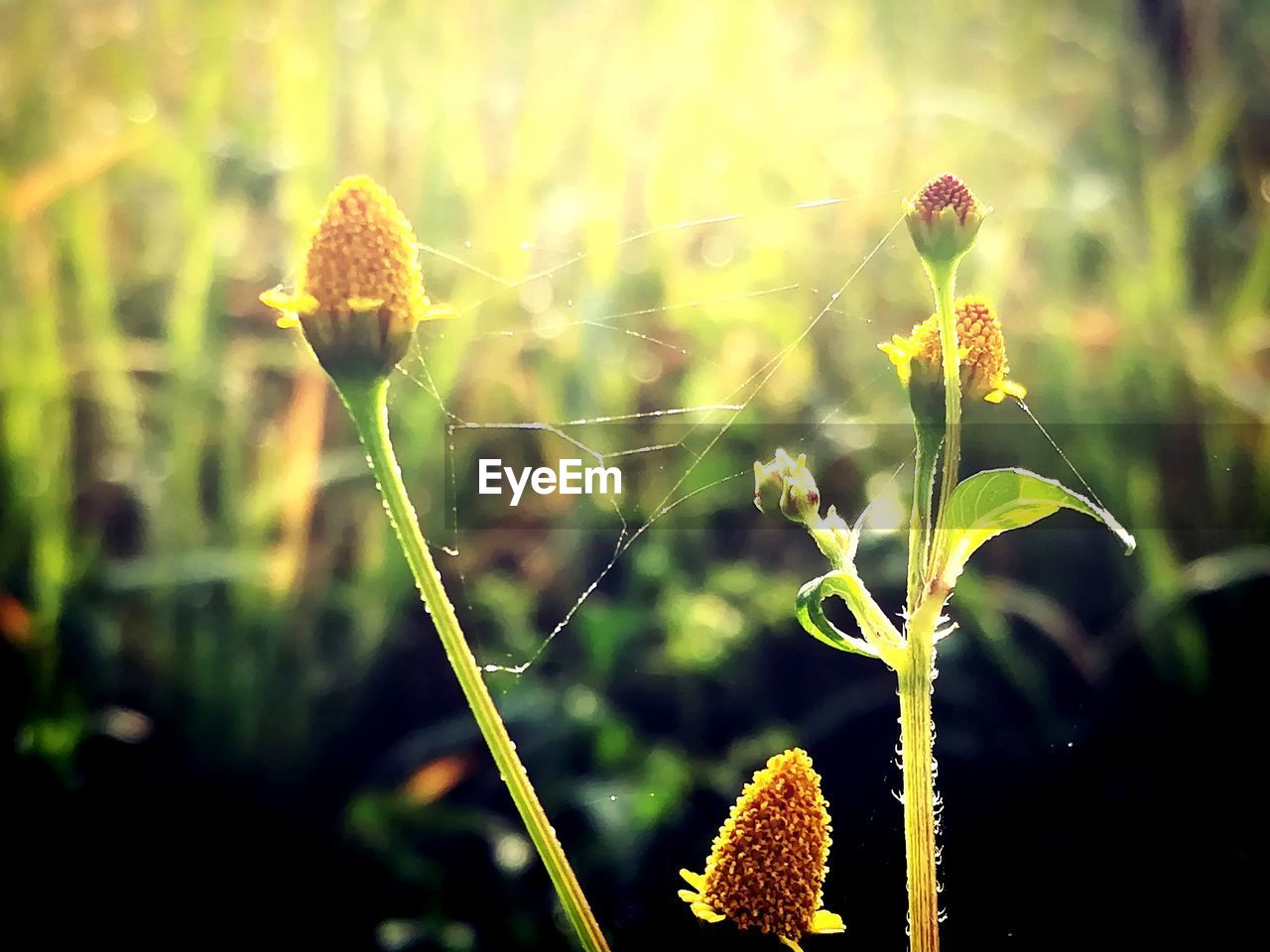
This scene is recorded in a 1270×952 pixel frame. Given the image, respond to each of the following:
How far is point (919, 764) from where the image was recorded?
20 centimetres

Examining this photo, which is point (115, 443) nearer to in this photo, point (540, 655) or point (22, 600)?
point (22, 600)

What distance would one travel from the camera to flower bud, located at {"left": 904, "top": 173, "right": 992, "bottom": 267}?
0.21 metres

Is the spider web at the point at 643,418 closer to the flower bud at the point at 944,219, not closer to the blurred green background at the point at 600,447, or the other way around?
the blurred green background at the point at 600,447

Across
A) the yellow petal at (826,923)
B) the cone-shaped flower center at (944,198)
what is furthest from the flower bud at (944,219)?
the yellow petal at (826,923)

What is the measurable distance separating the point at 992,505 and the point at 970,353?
3 cm

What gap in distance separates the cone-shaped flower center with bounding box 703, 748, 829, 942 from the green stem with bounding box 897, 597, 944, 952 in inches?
0.6

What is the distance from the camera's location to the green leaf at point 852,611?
20 centimetres
